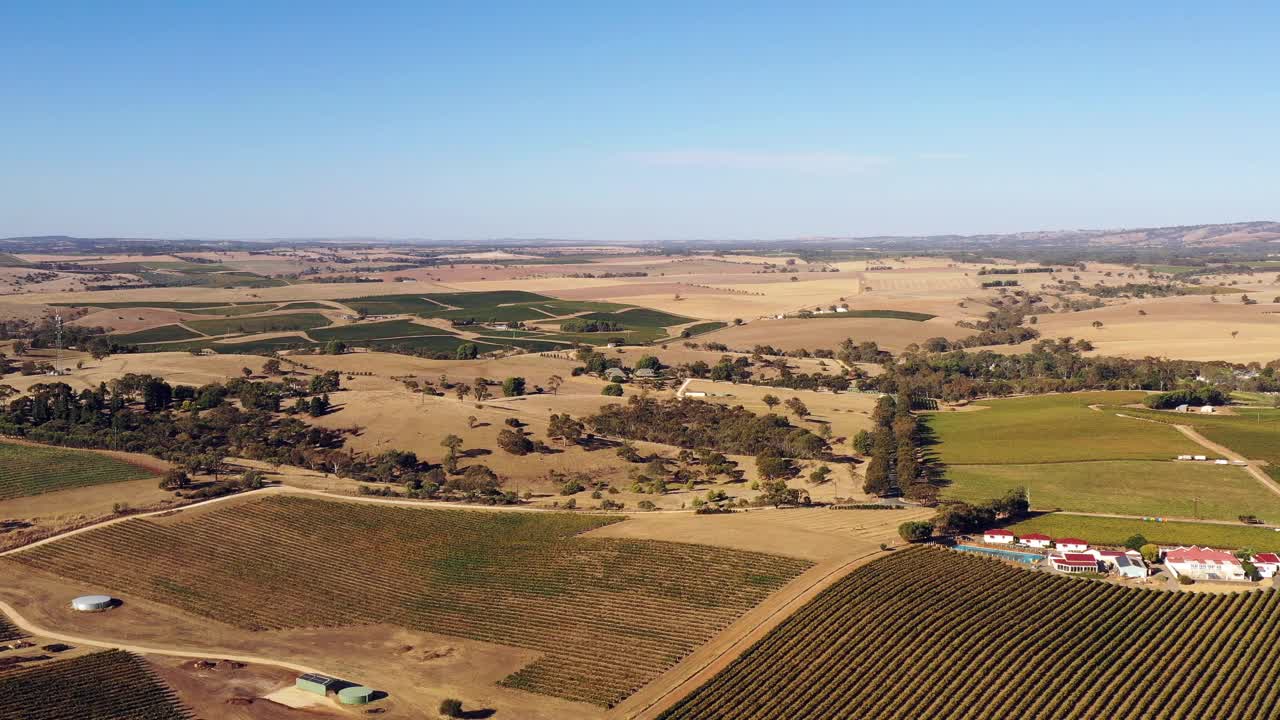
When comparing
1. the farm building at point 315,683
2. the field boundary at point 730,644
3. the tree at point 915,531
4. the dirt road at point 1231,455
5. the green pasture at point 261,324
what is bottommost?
the farm building at point 315,683

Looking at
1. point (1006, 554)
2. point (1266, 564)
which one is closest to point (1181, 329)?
point (1266, 564)

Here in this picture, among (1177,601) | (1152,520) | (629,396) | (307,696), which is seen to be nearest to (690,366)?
→ (629,396)

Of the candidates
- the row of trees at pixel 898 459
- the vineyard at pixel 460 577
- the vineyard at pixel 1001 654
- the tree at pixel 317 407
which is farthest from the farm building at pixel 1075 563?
the tree at pixel 317 407

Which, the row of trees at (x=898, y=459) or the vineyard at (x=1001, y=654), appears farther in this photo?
the row of trees at (x=898, y=459)

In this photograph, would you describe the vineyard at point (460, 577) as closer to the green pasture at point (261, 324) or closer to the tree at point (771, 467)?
the tree at point (771, 467)

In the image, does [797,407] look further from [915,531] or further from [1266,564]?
[1266,564]

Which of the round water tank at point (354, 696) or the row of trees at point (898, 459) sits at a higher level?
the row of trees at point (898, 459)

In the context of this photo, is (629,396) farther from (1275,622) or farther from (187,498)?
(1275,622)
